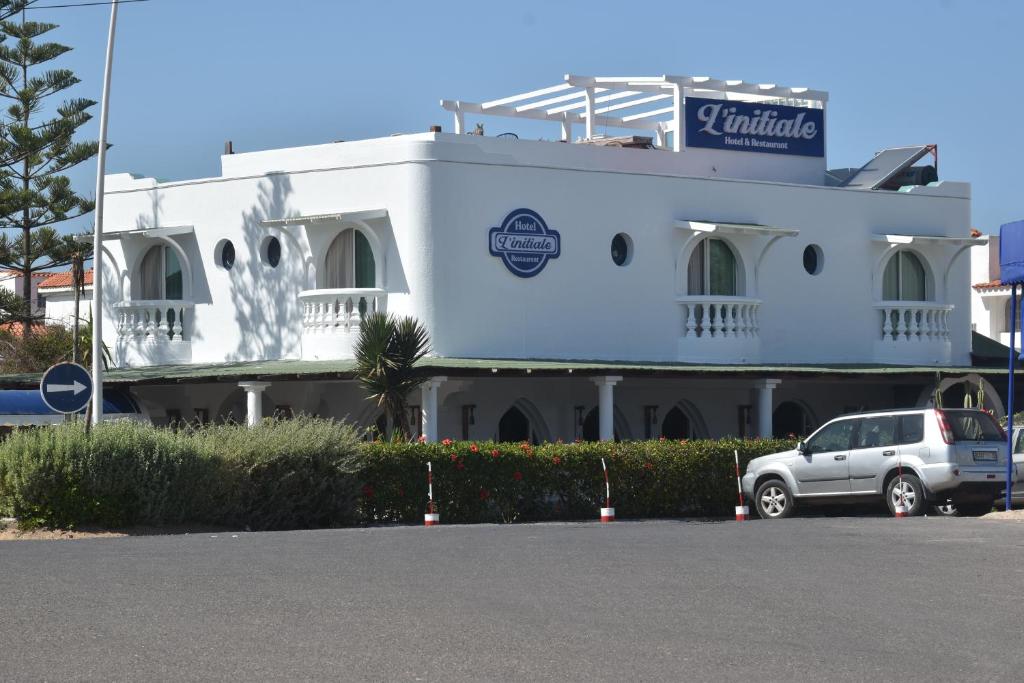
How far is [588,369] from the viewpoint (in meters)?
27.4

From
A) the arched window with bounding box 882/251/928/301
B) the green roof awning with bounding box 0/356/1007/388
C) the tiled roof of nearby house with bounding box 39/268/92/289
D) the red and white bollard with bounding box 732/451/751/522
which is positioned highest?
the tiled roof of nearby house with bounding box 39/268/92/289

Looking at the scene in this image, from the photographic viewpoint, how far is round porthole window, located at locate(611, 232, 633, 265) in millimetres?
31016

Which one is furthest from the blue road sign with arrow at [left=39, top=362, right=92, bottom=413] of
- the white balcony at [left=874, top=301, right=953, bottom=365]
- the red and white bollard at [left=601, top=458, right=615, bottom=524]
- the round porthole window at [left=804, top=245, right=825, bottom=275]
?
the white balcony at [left=874, top=301, right=953, bottom=365]

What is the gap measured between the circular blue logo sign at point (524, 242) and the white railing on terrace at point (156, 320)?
270 inches

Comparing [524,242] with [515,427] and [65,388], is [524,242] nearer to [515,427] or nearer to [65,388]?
[515,427]

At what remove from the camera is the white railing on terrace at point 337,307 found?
2928 centimetres

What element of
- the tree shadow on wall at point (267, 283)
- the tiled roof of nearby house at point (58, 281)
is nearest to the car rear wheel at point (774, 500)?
the tree shadow on wall at point (267, 283)

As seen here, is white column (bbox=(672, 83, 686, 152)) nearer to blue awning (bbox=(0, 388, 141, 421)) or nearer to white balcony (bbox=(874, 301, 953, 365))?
white balcony (bbox=(874, 301, 953, 365))

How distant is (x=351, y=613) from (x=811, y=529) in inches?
374

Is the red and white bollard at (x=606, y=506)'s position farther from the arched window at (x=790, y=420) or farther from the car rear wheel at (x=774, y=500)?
the arched window at (x=790, y=420)

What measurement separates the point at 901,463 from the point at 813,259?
11.5 m

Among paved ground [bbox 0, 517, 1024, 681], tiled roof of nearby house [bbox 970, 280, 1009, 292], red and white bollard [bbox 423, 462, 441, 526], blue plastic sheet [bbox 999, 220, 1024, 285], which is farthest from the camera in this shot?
tiled roof of nearby house [bbox 970, 280, 1009, 292]

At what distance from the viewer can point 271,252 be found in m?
31.1

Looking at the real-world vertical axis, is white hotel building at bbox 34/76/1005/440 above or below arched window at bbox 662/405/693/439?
above
